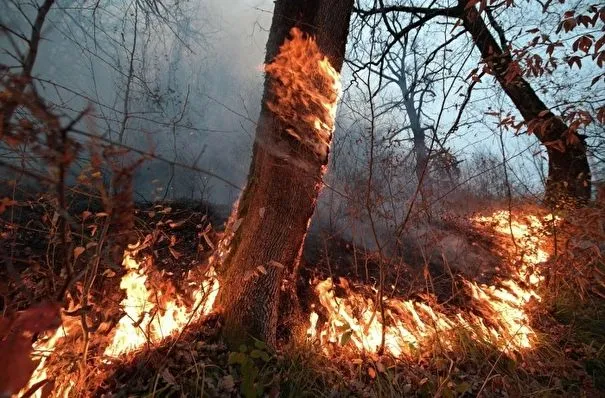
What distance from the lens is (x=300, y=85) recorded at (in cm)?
312

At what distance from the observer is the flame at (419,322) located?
340cm

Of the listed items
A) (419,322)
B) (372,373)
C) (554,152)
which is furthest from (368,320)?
(554,152)

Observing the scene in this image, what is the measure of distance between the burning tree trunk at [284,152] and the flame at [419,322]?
640 millimetres

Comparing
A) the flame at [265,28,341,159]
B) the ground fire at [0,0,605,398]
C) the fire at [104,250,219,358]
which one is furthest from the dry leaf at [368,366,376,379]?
the flame at [265,28,341,159]

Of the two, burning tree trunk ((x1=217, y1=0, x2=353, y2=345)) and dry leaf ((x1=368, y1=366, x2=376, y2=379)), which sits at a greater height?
burning tree trunk ((x1=217, y1=0, x2=353, y2=345))

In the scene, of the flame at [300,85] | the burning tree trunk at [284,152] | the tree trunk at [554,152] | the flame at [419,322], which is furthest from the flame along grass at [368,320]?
the tree trunk at [554,152]

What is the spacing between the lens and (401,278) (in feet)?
16.5

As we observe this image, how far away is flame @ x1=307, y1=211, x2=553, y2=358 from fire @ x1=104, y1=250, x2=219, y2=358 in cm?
114

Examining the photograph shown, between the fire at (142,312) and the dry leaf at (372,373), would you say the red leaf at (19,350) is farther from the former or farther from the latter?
the dry leaf at (372,373)

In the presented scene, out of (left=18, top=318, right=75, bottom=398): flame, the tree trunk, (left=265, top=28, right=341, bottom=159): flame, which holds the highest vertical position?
the tree trunk

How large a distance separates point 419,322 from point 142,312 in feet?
8.79

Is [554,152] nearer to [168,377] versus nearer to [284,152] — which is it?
[284,152]

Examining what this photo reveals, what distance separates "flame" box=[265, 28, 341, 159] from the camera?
312 centimetres

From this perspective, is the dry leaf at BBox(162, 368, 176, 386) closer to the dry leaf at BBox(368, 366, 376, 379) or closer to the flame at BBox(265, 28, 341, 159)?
the dry leaf at BBox(368, 366, 376, 379)
